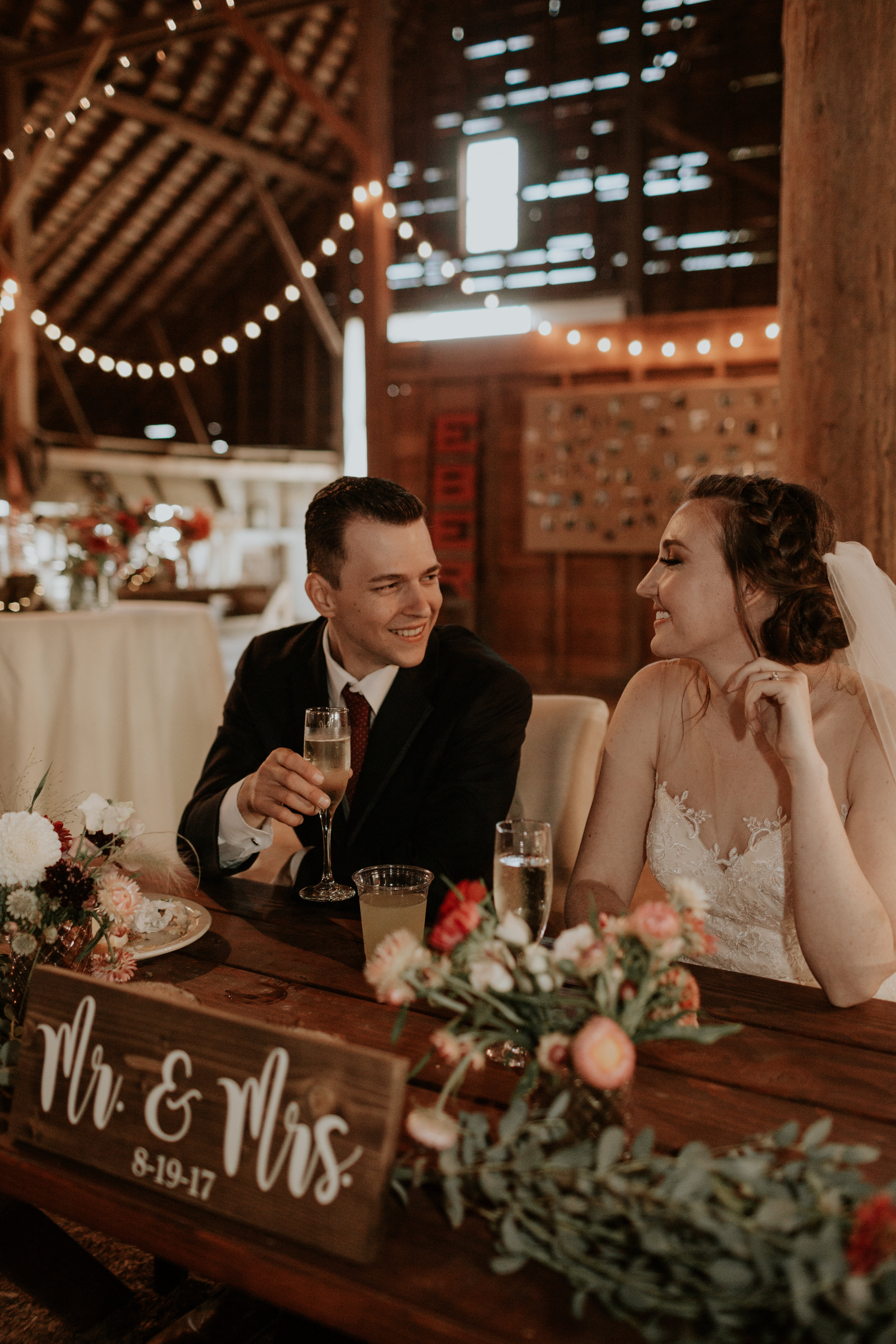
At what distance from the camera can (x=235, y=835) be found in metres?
1.82

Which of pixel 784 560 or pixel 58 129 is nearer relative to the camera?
pixel 784 560

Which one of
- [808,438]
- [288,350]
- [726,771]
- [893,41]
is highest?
[288,350]

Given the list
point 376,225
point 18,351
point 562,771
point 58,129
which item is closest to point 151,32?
point 58,129

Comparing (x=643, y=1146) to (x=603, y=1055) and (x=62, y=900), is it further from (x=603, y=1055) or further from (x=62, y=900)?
(x=62, y=900)

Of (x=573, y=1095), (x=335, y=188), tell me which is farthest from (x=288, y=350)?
(x=573, y=1095)

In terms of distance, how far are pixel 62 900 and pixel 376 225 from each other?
589 centimetres

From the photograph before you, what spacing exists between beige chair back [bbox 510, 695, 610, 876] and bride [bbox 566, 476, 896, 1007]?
22cm

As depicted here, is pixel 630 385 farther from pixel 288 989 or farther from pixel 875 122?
pixel 288 989

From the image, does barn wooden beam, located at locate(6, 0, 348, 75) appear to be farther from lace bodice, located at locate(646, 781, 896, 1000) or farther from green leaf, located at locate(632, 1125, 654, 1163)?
green leaf, located at locate(632, 1125, 654, 1163)

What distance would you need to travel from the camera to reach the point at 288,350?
41.6ft

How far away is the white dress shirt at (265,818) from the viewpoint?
70.8 inches

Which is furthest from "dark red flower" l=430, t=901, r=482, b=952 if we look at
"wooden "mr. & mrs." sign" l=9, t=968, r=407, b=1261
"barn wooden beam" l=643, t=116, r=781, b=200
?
"barn wooden beam" l=643, t=116, r=781, b=200

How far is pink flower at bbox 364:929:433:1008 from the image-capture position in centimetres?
90

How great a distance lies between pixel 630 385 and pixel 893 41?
520cm
